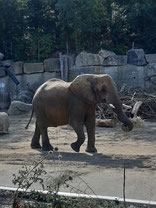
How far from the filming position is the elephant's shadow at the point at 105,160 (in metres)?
8.11

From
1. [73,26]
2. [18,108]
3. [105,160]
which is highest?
[73,26]

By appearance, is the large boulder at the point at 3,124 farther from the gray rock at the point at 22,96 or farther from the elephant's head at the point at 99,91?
the gray rock at the point at 22,96

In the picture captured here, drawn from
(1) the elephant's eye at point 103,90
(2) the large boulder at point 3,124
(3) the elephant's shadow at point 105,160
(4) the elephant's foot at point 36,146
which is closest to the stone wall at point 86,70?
(2) the large boulder at point 3,124

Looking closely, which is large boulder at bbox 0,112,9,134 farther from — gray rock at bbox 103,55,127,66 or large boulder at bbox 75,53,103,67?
gray rock at bbox 103,55,127,66

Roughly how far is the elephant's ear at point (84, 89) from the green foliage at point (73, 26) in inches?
475

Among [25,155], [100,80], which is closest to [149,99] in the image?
[100,80]

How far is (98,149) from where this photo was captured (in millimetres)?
10547

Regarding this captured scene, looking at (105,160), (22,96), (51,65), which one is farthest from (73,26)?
(105,160)

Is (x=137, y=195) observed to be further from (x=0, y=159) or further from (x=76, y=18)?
(x=76, y=18)

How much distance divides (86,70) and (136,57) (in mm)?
2382

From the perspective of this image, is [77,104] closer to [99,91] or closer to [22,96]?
[99,91]

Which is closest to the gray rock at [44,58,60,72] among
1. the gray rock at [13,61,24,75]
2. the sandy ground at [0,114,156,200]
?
the gray rock at [13,61,24,75]

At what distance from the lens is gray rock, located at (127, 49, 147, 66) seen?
20.1 m

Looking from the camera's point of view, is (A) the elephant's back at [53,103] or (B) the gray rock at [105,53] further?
(B) the gray rock at [105,53]
